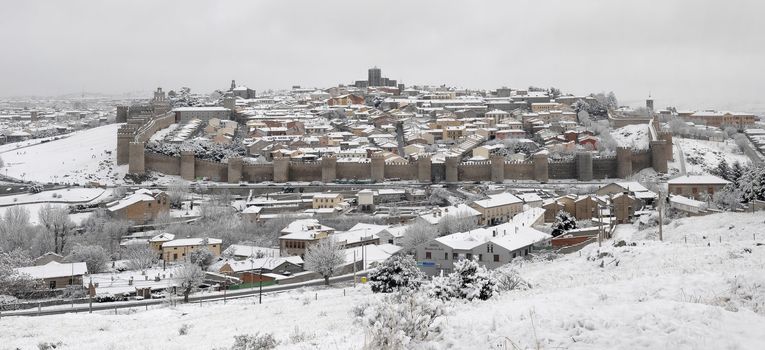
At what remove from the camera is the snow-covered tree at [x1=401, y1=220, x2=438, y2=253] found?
78.4 feet

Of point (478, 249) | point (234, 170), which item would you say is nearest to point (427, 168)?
point (234, 170)

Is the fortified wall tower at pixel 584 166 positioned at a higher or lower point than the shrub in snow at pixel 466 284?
higher

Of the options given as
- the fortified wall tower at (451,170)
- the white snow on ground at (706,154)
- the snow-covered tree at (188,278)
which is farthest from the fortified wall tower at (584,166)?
the snow-covered tree at (188,278)

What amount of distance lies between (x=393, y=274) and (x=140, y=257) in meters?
13.7

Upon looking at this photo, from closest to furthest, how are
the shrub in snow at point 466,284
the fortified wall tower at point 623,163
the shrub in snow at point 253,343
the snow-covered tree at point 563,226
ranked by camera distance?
the shrub in snow at point 253,343, the shrub in snow at point 466,284, the snow-covered tree at point 563,226, the fortified wall tower at point 623,163

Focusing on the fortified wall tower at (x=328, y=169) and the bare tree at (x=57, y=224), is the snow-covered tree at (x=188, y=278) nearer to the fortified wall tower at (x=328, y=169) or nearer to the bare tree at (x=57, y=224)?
the bare tree at (x=57, y=224)


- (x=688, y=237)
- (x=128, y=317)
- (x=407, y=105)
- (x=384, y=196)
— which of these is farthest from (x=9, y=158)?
(x=688, y=237)

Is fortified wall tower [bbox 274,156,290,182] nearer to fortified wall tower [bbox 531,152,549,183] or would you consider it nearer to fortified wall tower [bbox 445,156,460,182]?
fortified wall tower [bbox 445,156,460,182]

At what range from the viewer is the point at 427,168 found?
41.2m

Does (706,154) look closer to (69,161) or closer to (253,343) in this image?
(69,161)

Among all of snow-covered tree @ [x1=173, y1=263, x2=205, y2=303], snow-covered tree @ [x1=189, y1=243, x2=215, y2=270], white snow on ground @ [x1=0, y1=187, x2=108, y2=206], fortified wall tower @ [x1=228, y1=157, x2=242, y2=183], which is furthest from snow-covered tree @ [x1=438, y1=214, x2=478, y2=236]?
white snow on ground @ [x1=0, y1=187, x2=108, y2=206]

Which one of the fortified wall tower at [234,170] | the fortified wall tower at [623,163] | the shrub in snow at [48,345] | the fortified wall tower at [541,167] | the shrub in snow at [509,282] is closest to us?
the shrub in snow at [48,345]

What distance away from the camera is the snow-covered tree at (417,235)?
2391cm

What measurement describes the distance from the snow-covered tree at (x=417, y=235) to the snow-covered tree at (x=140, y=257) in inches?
336
